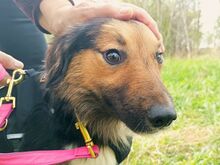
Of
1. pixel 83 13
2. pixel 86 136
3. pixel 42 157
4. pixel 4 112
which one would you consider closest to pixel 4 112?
pixel 4 112

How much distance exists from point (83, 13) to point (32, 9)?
376 millimetres

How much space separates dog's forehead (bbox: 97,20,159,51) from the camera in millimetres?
2104

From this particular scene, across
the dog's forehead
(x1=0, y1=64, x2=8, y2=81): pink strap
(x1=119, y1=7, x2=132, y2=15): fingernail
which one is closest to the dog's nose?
the dog's forehead

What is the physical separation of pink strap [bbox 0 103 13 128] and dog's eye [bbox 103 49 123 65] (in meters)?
0.48

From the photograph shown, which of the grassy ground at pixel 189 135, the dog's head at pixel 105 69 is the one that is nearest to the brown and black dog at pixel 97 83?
the dog's head at pixel 105 69

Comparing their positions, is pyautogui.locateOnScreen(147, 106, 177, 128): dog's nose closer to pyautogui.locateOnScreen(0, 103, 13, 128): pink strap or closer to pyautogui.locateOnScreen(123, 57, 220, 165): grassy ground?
pyautogui.locateOnScreen(123, 57, 220, 165): grassy ground

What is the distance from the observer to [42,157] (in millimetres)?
1966

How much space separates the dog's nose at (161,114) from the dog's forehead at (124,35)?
399 millimetres

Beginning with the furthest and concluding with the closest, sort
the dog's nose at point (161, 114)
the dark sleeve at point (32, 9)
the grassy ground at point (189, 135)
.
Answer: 1. the grassy ground at point (189, 135)
2. the dark sleeve at point (32, 9)
3. the dog's nose at point (161, 114)

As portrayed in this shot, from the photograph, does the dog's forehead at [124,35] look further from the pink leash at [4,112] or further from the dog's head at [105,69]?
the pink leash at [4,112]

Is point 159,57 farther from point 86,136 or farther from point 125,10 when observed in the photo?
point 86,136

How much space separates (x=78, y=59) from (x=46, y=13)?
354 mm

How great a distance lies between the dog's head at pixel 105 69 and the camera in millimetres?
1973

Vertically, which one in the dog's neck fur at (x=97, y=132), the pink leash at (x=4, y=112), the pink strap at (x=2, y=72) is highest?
the pink strap at (x=2, y=72)
